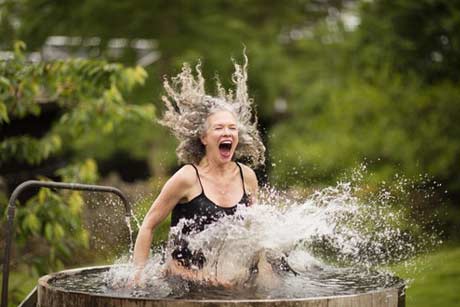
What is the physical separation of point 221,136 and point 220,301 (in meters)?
1.09

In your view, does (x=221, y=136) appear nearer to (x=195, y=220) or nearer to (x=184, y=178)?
(x=184, y=178)

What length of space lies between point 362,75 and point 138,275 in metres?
11.7

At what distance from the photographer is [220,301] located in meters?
3.65

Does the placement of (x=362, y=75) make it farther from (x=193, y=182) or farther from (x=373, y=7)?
(x=193, y=182)

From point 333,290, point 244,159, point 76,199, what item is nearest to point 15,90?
point 76,199

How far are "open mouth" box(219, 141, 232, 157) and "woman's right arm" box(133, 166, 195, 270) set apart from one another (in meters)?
0.21

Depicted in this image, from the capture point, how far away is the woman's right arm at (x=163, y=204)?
4371 millimetres

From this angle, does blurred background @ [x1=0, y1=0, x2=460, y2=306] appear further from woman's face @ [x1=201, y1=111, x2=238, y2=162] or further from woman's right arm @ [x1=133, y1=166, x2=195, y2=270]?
woman's right arm @ [x1=133, y1=166, x2=195, y2=270]

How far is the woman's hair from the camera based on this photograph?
15.3 ft

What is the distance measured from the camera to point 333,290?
13.9ft

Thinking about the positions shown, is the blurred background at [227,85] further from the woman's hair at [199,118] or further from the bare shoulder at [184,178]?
the bare shoulder at [184,178]

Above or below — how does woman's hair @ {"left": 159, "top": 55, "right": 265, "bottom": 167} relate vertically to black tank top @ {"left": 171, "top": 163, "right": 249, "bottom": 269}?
above

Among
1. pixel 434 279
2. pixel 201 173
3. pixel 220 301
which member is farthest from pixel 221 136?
pixel 434 279

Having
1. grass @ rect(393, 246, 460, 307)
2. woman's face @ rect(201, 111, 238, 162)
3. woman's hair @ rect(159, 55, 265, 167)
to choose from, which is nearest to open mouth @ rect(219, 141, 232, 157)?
woman's face @ rect(201, 111, 238, 162)
